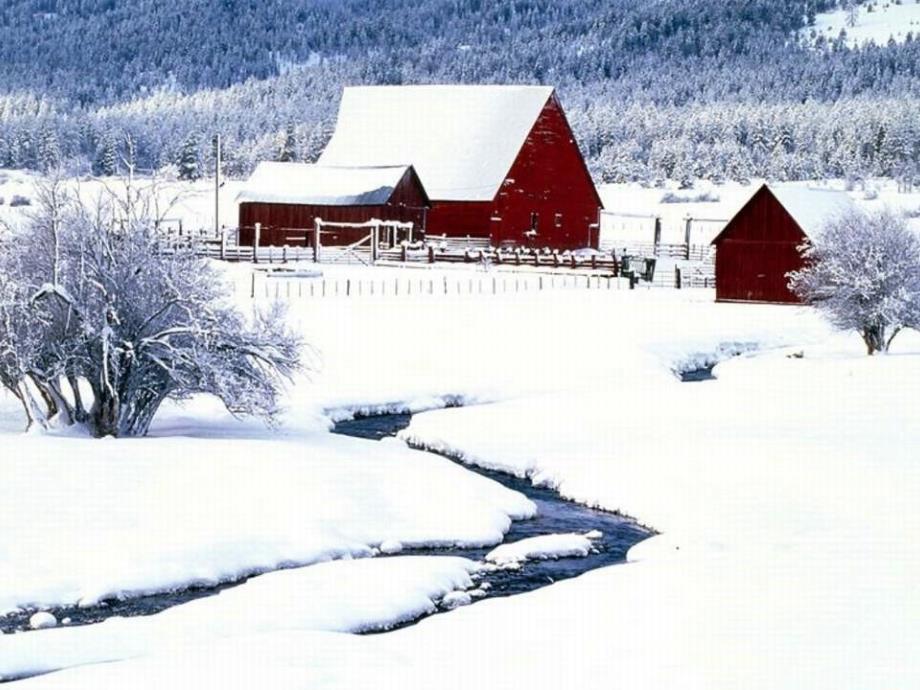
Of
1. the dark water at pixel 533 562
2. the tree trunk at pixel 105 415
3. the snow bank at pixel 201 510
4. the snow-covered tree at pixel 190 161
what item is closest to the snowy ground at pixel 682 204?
the snow-covered tree at pixel 190 161

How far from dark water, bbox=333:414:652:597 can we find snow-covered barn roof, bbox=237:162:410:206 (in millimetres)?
35616

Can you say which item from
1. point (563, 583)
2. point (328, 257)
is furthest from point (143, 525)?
point (328, 257)

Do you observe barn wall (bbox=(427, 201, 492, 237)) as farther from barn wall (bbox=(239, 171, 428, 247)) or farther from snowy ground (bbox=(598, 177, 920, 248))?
snowy ground (bbox=(598, 177, 920, 248))

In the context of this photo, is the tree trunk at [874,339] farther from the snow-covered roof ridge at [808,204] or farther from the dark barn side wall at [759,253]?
the dark barn side wall at [759,253]

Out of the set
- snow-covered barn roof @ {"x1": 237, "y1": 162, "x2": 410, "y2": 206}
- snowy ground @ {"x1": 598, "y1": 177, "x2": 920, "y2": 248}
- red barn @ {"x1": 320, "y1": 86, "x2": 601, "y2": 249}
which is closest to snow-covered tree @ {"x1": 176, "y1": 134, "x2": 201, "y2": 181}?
snowy ground @ {"x1": 598, "y1": 177, "x2": 920, "y2": 248}

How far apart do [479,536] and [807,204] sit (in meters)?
31.7

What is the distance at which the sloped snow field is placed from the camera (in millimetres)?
12078

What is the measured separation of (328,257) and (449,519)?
118 ft

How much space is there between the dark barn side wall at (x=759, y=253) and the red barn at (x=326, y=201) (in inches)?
592

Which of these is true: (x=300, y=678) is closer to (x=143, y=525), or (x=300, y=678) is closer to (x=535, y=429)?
(x=143, y=525)

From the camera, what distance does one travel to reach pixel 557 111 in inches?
2542

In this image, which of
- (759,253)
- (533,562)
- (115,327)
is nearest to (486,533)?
(533,562)

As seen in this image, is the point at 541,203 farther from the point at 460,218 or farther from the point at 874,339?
the point at 874,339

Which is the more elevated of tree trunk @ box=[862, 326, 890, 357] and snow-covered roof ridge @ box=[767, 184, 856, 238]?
snow-covered roof ridge @ box=[767, 184, 856, 238]
